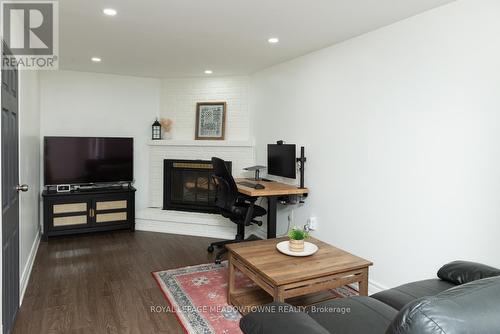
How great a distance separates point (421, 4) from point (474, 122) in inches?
34.5

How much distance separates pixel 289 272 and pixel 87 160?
3.49 m

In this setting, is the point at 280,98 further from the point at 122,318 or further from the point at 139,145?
the point at 122,318

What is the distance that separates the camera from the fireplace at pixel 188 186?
16.2 feet

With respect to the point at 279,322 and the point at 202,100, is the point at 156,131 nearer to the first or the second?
the point at 202,100

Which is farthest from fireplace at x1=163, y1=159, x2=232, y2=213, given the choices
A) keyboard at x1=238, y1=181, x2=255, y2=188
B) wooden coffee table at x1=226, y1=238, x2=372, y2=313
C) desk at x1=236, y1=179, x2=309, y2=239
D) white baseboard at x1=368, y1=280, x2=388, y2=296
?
white baseboard at x1=368, y1=280, x2=388, y2=296

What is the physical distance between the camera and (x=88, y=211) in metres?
4.38

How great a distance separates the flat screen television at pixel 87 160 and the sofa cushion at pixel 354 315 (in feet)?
12.2

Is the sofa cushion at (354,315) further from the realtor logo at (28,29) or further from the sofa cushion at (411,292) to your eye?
the realtor logo at (28,29)

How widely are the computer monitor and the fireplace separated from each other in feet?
3.87

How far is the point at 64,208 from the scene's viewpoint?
425 cm

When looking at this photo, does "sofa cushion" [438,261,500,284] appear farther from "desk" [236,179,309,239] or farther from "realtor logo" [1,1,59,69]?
"realtor logo" [1,1,59,69]

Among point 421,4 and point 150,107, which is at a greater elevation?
point 421,4

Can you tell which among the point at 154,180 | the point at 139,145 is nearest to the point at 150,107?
the point at 139,145

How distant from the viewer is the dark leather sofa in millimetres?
896
